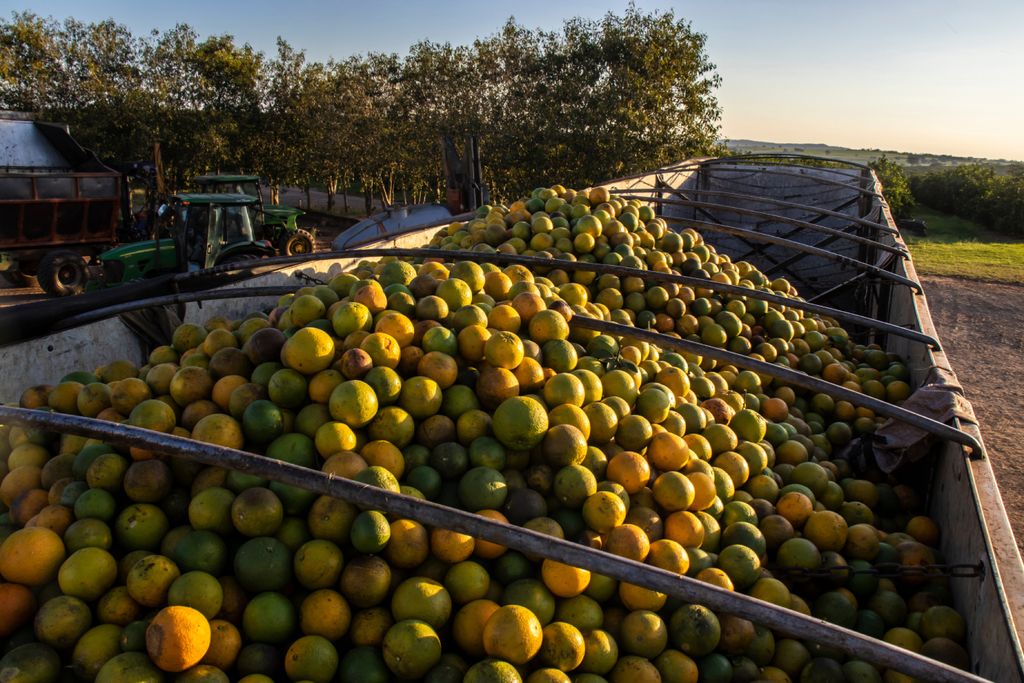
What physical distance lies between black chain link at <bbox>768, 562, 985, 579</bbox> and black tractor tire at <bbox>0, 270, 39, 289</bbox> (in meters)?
16.7

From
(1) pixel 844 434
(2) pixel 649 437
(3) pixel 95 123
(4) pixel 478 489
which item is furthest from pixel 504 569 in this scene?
(3) pixel 95 123

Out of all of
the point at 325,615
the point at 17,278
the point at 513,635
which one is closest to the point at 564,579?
the point at 513,635

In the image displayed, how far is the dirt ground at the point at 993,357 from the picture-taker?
6675 mm

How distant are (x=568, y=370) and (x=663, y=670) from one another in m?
1.49

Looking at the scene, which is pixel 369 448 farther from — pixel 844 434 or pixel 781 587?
pixel 844 434

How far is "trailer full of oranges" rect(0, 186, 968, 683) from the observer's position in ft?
6.70

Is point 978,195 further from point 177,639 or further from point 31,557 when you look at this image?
point 31,557

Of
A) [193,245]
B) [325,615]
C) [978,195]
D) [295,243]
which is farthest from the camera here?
[978,195]

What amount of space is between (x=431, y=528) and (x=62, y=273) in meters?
14.7

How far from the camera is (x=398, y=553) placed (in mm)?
2264

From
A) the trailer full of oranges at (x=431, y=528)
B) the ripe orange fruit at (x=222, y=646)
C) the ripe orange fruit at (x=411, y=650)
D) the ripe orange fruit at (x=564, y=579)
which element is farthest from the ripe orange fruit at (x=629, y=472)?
the ripe orange fruit at (x=222, y=646)

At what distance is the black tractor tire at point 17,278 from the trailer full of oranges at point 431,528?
13.8 m

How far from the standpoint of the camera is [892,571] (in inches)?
124

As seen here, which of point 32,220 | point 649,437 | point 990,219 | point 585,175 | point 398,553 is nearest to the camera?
point 398,553
